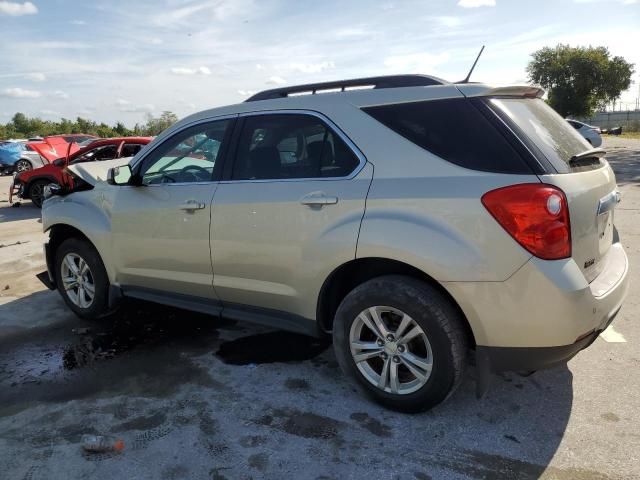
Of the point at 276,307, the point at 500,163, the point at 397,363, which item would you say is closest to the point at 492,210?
the point at 500,163

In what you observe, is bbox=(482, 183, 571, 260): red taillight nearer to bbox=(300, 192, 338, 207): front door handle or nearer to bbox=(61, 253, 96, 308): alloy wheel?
bbox=(300, 192, 338, 207): front door handle

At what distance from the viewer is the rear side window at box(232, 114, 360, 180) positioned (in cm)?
313

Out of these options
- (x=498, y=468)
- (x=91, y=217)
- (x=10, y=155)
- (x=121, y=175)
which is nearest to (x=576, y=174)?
(x=498, y=468)

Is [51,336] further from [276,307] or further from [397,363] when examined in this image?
[397,363]

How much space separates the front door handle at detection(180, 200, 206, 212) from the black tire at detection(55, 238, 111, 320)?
1.30 m

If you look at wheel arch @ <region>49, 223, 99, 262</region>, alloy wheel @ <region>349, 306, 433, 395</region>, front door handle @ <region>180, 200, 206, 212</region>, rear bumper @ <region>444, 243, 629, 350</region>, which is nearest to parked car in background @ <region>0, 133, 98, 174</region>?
wheel arch @ <region>49, 223, 99, 262</region>

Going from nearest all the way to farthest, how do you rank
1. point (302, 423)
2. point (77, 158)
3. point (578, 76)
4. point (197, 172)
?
Answer: point (302, 423), point (197, 172), point (77, 158), point (578, 76)

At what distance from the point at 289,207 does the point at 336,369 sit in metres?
1.24

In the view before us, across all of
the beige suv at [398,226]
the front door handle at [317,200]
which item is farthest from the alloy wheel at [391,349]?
the front door handle at [317,200]

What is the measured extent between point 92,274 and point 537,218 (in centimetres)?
370

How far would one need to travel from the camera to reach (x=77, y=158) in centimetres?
1043

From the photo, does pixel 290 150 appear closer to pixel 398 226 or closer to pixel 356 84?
pixel 356 84

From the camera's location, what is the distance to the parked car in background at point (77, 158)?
10.5 m

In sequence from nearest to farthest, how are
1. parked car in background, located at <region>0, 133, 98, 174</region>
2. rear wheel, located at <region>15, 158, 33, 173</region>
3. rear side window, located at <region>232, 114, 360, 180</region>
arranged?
rear side window, located at <region>232, 114, 360, 180</region>
parked car in background, located at <region>0, 133, 98, 174</region>
rear wheel, located at <region>15, 158, 33, 173</region>
